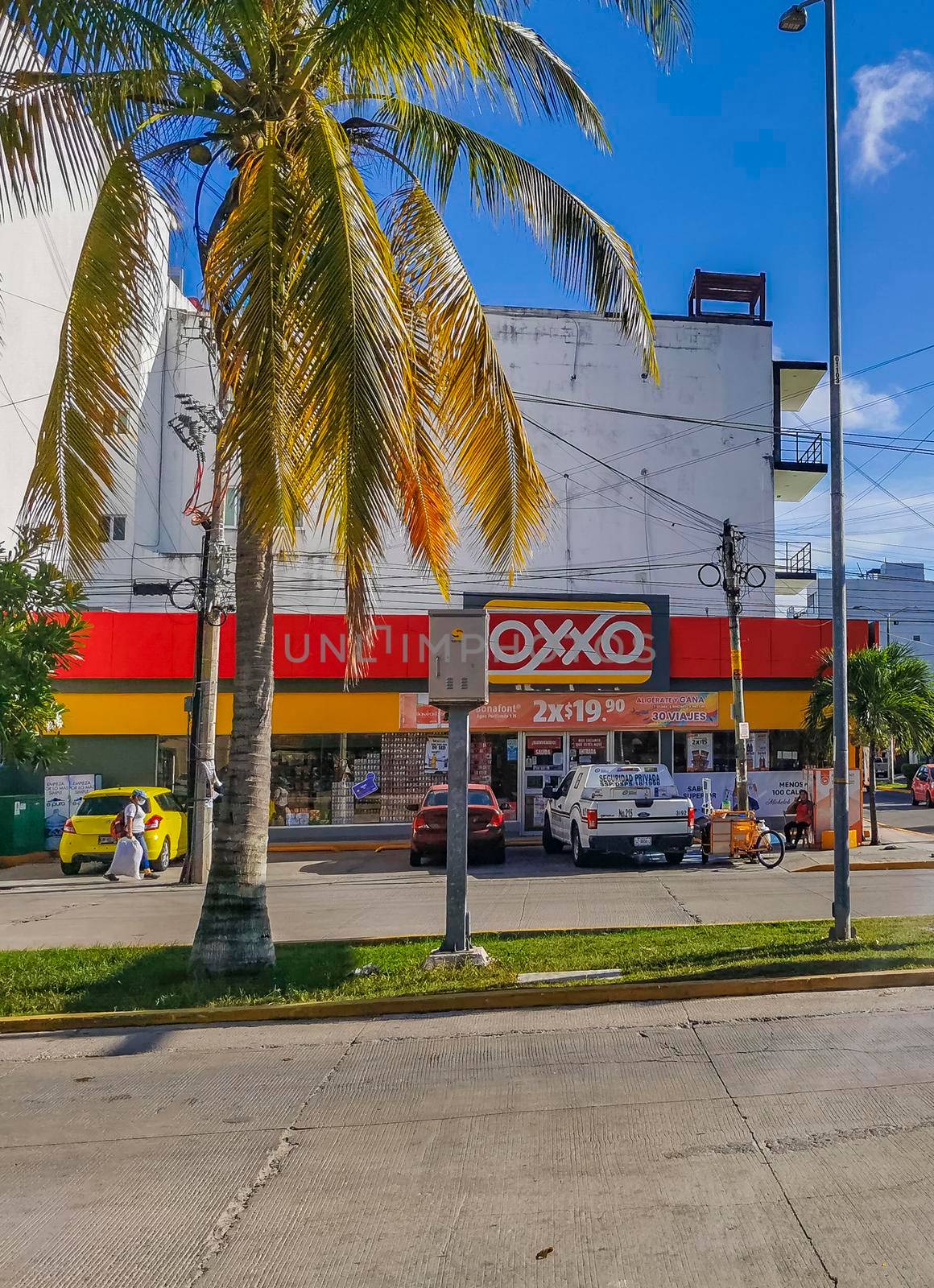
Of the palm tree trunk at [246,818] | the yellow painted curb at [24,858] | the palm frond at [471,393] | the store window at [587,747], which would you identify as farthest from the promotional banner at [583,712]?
the palm tree trunk at [246,818]

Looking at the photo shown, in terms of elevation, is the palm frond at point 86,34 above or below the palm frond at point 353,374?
above

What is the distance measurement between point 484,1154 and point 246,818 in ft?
15.0

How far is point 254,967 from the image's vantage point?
30.5 ft

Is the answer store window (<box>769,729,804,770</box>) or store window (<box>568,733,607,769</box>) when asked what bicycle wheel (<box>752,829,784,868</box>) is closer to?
store window (<box>568,733,607,769</box>)

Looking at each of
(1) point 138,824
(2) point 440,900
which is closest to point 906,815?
(2) point 440,900

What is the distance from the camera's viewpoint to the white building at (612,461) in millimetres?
33156

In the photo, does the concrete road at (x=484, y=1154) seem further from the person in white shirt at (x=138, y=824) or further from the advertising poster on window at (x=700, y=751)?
the advertising poster on window at (x=700, y=751)

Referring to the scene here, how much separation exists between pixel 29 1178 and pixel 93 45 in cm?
755

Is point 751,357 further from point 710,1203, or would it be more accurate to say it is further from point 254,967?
point 710,1203

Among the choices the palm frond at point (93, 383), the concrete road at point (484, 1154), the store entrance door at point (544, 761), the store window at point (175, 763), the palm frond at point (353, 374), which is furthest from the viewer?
the store entrance door at point (544, 761)

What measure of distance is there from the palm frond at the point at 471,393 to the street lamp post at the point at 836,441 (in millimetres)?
3025

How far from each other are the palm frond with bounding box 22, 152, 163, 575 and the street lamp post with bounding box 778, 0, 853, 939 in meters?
6.72

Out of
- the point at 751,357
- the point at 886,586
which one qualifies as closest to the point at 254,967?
the point at 751,357

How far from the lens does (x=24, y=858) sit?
2280cm
